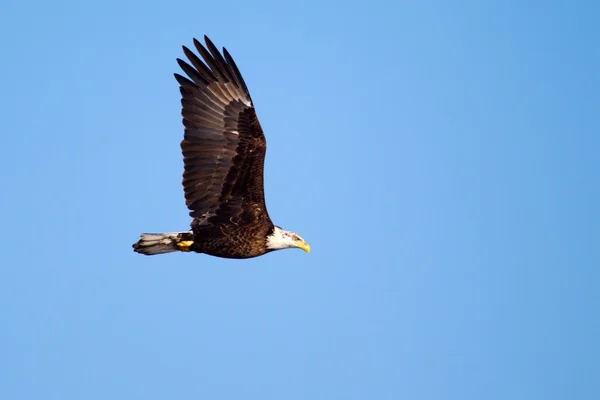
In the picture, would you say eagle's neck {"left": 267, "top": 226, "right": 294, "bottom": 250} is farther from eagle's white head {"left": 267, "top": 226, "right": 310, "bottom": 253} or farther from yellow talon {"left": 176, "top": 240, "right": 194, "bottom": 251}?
yellow talon {"left": 176, "top": 240, "right": 194, "bottom": 251}

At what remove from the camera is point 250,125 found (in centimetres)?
1348

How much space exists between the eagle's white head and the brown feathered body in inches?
4.0

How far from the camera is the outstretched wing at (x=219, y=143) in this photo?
44.2 feet

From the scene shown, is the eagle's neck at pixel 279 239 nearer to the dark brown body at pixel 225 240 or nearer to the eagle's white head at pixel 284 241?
the eagle's white head at pixel 284 241

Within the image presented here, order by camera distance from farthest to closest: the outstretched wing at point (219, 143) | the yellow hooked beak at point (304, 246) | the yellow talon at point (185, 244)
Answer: the yellow hooked beak at point (304, 246) → the yellow talon at point (185, 244) → the outstretched wing at point (219, 143)

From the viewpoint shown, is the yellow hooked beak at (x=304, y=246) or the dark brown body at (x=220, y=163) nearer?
the dark brown body at (x=220, y=163)

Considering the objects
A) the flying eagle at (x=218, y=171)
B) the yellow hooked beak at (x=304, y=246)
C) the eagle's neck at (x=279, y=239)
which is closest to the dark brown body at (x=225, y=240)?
the flying eagle at (x=218, y=171)

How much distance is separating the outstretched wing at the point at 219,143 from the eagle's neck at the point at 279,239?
0.41 m

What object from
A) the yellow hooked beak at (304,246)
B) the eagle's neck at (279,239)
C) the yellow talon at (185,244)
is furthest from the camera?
the yellow hooked beak at (304,246)

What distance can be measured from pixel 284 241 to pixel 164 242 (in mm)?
1890

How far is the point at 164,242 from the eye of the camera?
13.7 meters

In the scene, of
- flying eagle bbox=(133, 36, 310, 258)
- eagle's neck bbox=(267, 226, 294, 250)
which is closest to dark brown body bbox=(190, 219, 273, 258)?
flying eagle bbox=(133, 36, 310, 258)

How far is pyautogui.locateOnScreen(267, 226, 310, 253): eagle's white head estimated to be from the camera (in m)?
13.9

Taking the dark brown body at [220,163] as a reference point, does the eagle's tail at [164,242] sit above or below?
below
